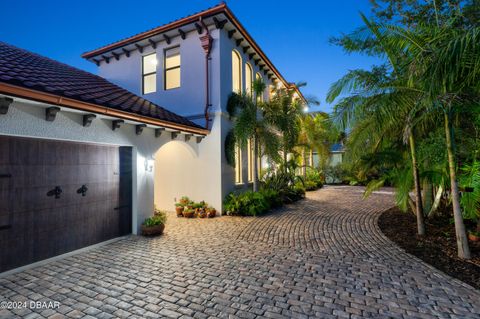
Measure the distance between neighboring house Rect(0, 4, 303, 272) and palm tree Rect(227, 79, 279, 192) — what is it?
1.63ft

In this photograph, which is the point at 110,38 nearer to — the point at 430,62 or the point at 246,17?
the point at 246,17

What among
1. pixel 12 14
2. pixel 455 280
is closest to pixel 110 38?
pixel 12 14

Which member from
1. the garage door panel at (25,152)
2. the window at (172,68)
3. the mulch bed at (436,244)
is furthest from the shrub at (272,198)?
the garage door panel at (25,152)

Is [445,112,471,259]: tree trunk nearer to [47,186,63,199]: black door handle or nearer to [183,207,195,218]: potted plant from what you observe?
[183,207,195,218]: potted plant

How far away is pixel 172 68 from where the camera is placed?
1001 centimetres

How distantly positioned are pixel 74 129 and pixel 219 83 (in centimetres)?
528

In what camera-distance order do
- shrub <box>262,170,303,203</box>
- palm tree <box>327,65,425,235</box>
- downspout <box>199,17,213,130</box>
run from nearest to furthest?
1. palm tree <box>327,65,425,235</box>
2. downspout <box>199,17,213,130</box>
3. shrub <box>262,170,303,203</box>

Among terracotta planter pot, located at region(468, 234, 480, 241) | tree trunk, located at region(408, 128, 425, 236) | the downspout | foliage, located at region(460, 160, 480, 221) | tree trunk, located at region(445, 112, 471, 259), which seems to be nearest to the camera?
foliage, located at region(460, 160, 480, 221)

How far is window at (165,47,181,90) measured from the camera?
394 inches

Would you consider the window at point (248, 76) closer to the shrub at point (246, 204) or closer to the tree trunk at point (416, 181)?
the shrub at point (246, 204)

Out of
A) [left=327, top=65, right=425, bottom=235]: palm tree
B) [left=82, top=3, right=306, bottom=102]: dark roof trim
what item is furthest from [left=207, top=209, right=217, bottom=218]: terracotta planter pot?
[left=82, top=3, right=306, bottom=102]: dark roof trim

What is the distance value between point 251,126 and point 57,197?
20.0 ft

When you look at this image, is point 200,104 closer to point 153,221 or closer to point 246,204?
point 246,204

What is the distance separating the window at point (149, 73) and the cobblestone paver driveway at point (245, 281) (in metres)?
7.38
